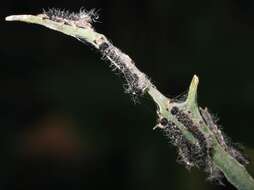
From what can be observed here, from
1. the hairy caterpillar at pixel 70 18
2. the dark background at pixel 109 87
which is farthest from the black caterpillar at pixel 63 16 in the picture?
the dark background at pixel 109 87

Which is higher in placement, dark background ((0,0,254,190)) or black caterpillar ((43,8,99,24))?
dark background ((0,0,254,190))

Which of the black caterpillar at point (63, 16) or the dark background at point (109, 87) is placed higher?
the dark background at point (109, 87)

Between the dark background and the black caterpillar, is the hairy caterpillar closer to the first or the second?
the black caterpillar

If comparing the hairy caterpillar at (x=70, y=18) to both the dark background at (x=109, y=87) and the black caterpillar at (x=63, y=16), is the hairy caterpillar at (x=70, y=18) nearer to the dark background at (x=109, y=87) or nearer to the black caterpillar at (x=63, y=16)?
the black caterpillar at (x=63, y=16)

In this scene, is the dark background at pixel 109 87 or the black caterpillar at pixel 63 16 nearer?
the black caterpillar at pixel 63 16

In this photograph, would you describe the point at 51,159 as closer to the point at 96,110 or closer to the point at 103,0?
the point at 96,110

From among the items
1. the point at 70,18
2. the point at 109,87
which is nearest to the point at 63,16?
the point at 70,18

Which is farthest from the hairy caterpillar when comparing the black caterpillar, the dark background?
the dark background

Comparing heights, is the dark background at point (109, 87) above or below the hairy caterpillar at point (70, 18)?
above
